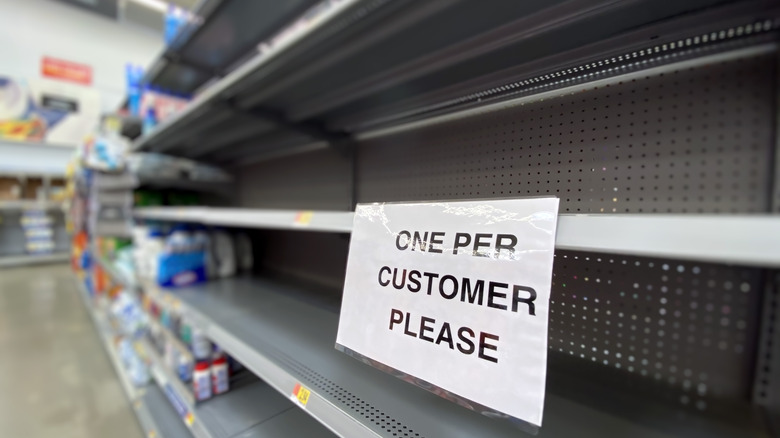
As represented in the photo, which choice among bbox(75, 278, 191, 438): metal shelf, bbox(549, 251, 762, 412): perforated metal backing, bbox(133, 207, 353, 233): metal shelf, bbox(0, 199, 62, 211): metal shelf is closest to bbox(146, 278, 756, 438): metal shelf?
bbox(549, 251, 762, 412): perforated metal backing

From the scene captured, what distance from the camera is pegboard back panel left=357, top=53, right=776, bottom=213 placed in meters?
0.55

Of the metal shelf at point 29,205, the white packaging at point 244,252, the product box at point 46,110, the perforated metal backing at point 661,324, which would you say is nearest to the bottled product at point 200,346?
the white packaging at point 244,252

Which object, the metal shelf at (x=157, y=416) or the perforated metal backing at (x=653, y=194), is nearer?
the perforated metal backing at (x=653, y=194)

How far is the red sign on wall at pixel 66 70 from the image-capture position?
541cm

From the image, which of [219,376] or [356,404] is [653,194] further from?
[219,376]

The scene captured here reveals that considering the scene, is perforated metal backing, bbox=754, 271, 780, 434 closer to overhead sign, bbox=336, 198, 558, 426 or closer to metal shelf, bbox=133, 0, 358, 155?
overhead sign, bbox=336, 198, 558, 426

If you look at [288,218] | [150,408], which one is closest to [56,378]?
[150,408]

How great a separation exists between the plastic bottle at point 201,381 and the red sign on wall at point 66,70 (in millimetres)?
7681

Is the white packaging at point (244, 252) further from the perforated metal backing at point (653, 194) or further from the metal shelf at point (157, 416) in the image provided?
the perforated metal backing at point (653, 194)

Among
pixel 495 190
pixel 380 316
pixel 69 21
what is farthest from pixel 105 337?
pixel 69 21

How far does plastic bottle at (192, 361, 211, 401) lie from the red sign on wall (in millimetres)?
7681

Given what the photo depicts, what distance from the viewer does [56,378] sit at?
193 cm

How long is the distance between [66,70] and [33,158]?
5.77 ft

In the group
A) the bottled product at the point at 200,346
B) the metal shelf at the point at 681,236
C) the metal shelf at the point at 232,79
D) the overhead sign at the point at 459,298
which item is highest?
the metal shelf at the point at 232,79
